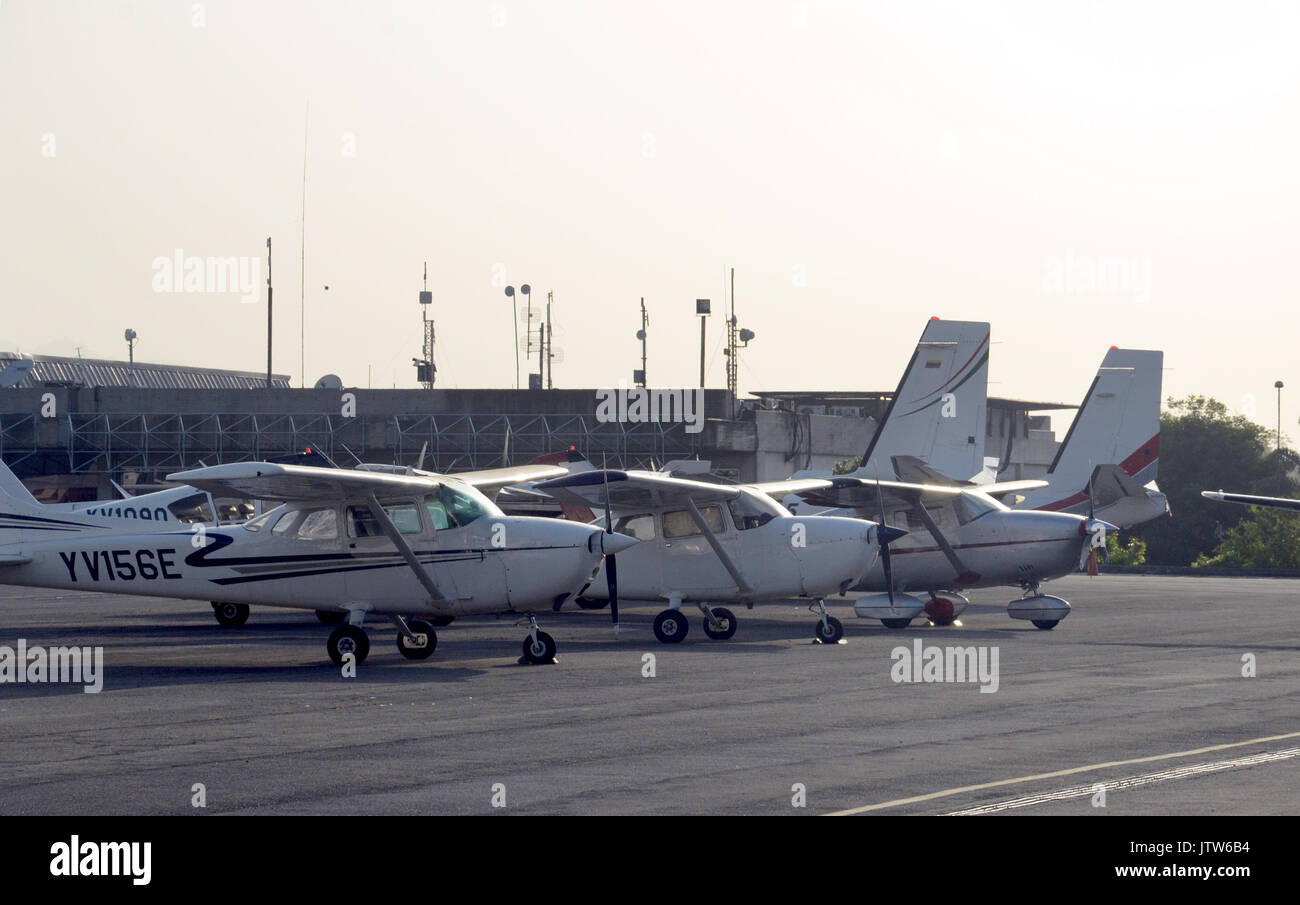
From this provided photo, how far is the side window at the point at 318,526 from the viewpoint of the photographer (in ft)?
59.0

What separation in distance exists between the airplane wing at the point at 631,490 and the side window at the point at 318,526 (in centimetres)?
319

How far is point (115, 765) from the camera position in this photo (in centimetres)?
1022

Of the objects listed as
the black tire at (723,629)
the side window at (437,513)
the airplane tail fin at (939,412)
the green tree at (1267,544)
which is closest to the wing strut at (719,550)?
the black tire at (723,629)

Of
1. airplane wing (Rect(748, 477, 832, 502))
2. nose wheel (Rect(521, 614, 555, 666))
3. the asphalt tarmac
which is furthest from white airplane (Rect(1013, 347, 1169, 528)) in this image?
nose wheel (Rect(521, 614, 555, 666))

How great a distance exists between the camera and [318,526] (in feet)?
59.2

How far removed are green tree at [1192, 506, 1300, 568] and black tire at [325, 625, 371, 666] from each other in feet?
139

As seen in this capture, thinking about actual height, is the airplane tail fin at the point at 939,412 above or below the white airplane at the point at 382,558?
above

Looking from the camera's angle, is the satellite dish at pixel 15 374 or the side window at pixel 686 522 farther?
the satellite dish at pixel 15 374

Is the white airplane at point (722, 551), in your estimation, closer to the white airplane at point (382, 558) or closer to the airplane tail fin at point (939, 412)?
the white airplane at point (382, 558)

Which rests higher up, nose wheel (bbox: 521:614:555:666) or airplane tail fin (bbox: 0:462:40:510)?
airplane tail fin (bbox: 0:462:40:510)

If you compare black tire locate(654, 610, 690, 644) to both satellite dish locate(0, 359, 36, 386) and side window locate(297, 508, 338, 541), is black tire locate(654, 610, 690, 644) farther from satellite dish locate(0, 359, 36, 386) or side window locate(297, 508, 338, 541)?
Answer: satellite dish locate(0, 359, 36, 386)

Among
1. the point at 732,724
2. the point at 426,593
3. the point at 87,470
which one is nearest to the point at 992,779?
the point at 732,724

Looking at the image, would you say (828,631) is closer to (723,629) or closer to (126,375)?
(723,629)

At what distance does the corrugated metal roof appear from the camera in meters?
76.4
